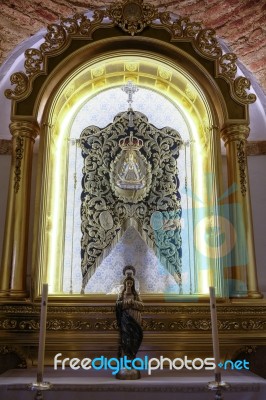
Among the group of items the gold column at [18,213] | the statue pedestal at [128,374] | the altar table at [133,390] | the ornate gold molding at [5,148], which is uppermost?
the ornate gold molding at [5,148]

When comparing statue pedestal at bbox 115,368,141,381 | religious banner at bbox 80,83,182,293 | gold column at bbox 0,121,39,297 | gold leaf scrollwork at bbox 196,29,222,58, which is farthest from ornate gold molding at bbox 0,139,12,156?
statue pedestal at bbox 115,368,141,381

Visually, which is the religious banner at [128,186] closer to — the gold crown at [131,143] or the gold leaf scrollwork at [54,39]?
the gold crown at [131,143]

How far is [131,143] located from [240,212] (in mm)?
987

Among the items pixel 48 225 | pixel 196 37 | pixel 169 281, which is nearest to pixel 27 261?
pixel 48 225

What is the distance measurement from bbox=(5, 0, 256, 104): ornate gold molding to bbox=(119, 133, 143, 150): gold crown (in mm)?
731

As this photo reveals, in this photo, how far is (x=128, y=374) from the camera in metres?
2.19

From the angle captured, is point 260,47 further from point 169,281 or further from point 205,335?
point 205,335

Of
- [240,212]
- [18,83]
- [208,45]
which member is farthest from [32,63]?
[240,212]

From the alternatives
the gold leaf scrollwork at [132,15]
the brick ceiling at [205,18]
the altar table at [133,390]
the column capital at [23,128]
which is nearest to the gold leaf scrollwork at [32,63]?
the column capital at [23,128]

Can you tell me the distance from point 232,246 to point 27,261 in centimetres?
134

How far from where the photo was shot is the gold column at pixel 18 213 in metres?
2.78

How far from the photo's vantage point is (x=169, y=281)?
3.09 m

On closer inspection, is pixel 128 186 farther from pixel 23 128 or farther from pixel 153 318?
pixel 153 318

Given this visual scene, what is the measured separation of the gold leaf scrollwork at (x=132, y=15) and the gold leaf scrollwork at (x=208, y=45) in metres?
0.38
